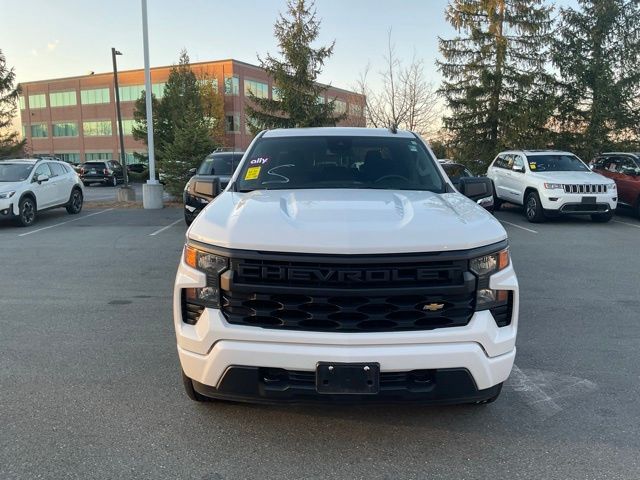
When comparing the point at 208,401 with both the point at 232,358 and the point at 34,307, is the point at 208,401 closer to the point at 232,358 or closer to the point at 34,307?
the point at 232,358

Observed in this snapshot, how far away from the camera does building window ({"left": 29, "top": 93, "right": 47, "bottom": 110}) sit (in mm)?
66562

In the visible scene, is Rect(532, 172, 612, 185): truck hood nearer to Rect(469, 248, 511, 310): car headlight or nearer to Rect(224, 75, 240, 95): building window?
Rect(469, 248, 511, 310): car headlight

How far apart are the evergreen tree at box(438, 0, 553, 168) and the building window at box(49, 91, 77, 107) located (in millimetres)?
54635

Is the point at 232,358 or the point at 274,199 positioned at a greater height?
the point at 274,199

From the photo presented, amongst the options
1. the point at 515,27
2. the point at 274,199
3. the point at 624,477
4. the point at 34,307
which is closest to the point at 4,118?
the point at 515,27

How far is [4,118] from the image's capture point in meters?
31.9

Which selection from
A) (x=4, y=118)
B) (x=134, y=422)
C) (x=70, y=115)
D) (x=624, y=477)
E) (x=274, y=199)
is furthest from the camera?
(x=70, y=115)

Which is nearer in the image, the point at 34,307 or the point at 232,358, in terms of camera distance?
the point at 232,358

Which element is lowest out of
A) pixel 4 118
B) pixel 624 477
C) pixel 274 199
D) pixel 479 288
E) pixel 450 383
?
pixel 624 477

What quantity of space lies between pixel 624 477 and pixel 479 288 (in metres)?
1.24

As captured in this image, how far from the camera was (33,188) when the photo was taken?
1359 centimetres

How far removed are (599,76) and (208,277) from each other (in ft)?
76.8

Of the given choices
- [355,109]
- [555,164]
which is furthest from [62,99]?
[555,164]

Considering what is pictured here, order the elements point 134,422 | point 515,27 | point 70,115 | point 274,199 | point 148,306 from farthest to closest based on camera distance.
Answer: point 70,115, point 515,27, point 148,306, point 274,199, point 134,422
